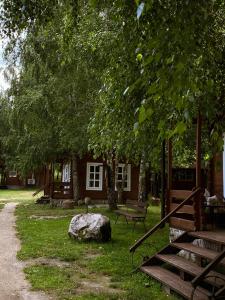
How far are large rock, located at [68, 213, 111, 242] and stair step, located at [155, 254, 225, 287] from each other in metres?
3.63

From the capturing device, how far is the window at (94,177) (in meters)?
27.8

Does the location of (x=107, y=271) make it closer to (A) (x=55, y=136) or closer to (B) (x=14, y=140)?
(A) (x=55, y=136)

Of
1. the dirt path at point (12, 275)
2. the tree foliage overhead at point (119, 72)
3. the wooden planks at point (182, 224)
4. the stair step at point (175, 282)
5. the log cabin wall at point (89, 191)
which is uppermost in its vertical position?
the tree foliage overhead at point (119, 72)

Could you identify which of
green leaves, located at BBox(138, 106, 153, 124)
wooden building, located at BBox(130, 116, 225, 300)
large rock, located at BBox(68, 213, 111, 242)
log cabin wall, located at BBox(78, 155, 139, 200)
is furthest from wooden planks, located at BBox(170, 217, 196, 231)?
log cabin wall, located at BBox(78, 155, 139, 200)

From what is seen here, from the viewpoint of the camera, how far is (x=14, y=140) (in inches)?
950

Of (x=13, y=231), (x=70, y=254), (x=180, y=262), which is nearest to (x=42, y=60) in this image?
(x=13, y=231)

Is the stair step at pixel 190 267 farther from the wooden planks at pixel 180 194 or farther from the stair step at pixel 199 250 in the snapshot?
the wooden planks at pixel 180 194

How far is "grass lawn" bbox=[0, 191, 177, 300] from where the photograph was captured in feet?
24.0

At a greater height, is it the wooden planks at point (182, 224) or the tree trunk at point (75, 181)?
the tree trunk at point (75, 181)

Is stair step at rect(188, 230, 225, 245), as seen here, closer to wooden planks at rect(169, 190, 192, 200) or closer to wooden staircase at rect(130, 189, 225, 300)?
wooden staircase at rect(130, 189, 225, 300)

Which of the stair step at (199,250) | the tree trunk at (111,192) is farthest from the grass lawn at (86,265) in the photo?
the tree trunk at (111,192)

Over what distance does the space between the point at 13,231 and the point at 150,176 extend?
17.8 metres

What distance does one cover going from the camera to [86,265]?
934cm

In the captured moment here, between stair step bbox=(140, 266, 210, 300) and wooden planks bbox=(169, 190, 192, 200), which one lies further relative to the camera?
wooden planks bbox=(169, 190, 192, 200)
